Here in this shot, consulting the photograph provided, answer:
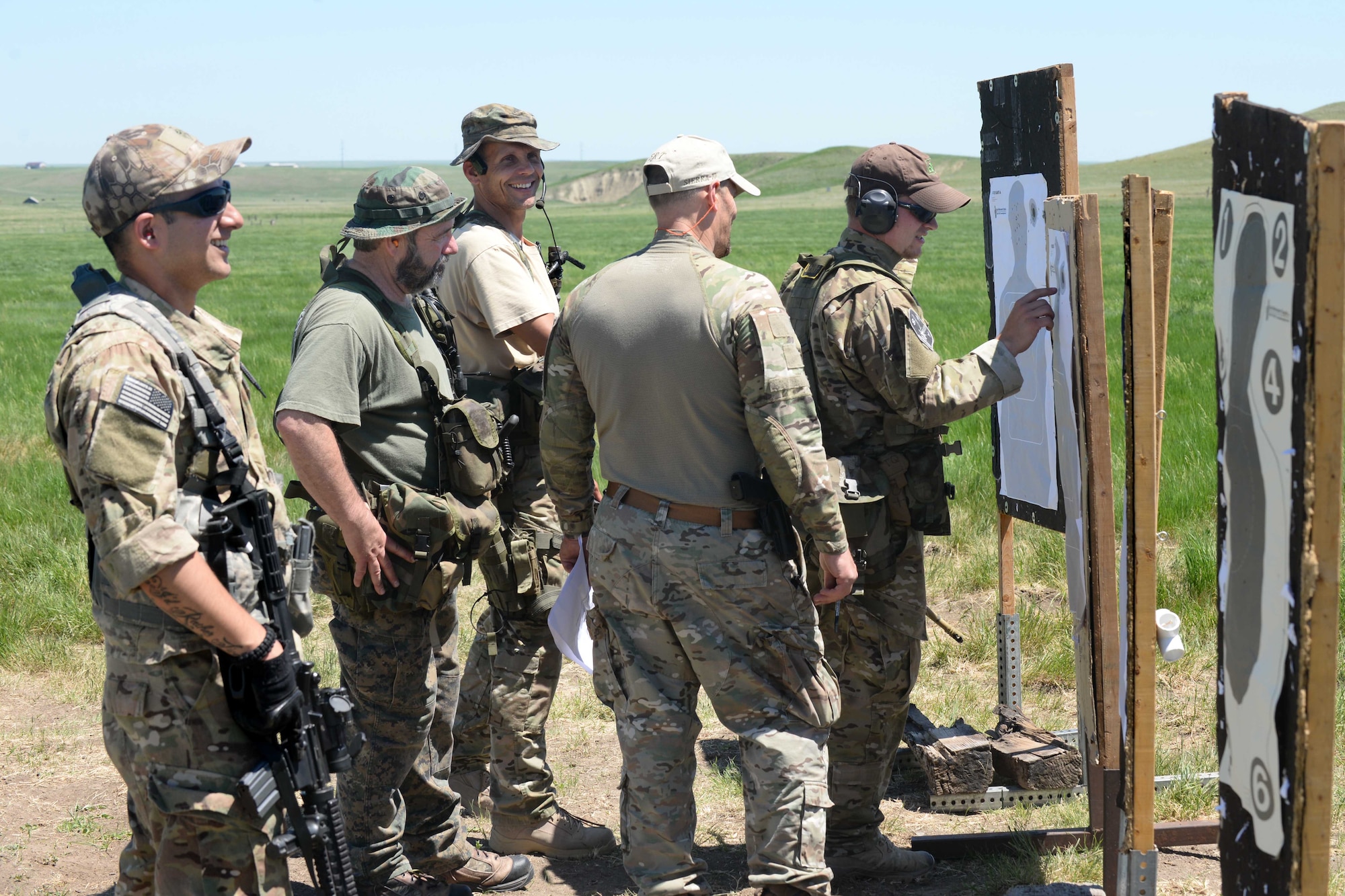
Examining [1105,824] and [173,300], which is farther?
[1105,824]

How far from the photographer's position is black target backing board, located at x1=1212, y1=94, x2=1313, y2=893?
202cm

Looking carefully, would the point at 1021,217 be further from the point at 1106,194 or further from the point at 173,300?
the point at 1106,194

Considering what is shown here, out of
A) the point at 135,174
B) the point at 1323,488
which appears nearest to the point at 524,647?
the point at 135,174

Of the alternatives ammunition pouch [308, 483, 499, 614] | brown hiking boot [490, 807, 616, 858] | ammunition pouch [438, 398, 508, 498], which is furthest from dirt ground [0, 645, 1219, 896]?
ammunition pouch [438, 398, 508, 498]

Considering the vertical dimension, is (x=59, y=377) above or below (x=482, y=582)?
above

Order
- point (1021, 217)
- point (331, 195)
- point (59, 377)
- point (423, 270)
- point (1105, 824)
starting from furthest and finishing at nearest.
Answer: point (331, 195) → point (1021, 217) → point (423, 270) → point (1105, 824) → point (59, 377)

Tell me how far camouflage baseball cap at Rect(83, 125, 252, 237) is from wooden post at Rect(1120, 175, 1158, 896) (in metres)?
2.06

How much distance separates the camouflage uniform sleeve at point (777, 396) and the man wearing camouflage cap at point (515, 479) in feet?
3.98

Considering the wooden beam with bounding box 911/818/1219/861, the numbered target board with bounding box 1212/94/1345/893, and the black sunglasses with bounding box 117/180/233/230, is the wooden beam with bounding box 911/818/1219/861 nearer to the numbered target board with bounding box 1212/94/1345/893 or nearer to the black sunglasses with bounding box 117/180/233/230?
the numbered target board with bounding box 1212/94/1345/893

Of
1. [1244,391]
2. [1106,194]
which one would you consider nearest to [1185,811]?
[1244,391]

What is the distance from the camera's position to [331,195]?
181 m

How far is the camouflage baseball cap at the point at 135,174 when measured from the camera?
2668 millimetres

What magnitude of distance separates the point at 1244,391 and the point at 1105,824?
4.78ft

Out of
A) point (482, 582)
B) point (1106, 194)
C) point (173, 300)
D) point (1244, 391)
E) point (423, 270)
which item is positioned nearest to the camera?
point (1244, 391)
